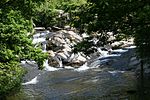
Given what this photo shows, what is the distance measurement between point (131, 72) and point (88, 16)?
813 inches

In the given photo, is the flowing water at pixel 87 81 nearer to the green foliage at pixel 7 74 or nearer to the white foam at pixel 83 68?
the white foam at pixel 83 68

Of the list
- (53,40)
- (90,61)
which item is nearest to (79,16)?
(90,61)

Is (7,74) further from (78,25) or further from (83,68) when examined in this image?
(83,68)

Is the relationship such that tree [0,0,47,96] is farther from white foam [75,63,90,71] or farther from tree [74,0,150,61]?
white foam [75,63,90,71]

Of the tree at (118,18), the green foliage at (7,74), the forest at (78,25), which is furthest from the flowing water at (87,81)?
the tree at (118,18)

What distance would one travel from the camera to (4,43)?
21422 mm

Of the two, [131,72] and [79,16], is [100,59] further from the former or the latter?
[79,16]

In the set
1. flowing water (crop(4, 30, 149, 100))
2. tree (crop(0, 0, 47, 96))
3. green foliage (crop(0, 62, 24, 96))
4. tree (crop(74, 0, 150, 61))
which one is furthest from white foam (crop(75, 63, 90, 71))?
tree (crop(74, 0, 150, 61))

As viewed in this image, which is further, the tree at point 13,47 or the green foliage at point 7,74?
the green foliage at point 7,74

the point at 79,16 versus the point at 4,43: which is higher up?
the point at 79,16

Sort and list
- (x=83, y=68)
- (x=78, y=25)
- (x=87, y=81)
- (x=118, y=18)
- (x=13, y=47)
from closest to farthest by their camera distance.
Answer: (x=118, y=18) → (x=78, y=25) → (x=13, y=47) → (x=87, y=81) → (x=83, y=68)

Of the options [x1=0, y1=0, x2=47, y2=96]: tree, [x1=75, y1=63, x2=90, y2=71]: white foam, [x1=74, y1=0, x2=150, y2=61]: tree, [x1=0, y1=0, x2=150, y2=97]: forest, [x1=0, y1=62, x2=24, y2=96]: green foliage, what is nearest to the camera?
[x1=74, y1=0, x2=150, y2=61]: tree

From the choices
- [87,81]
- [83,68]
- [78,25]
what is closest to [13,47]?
[78,25]

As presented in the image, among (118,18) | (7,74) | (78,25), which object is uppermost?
(118,18)
